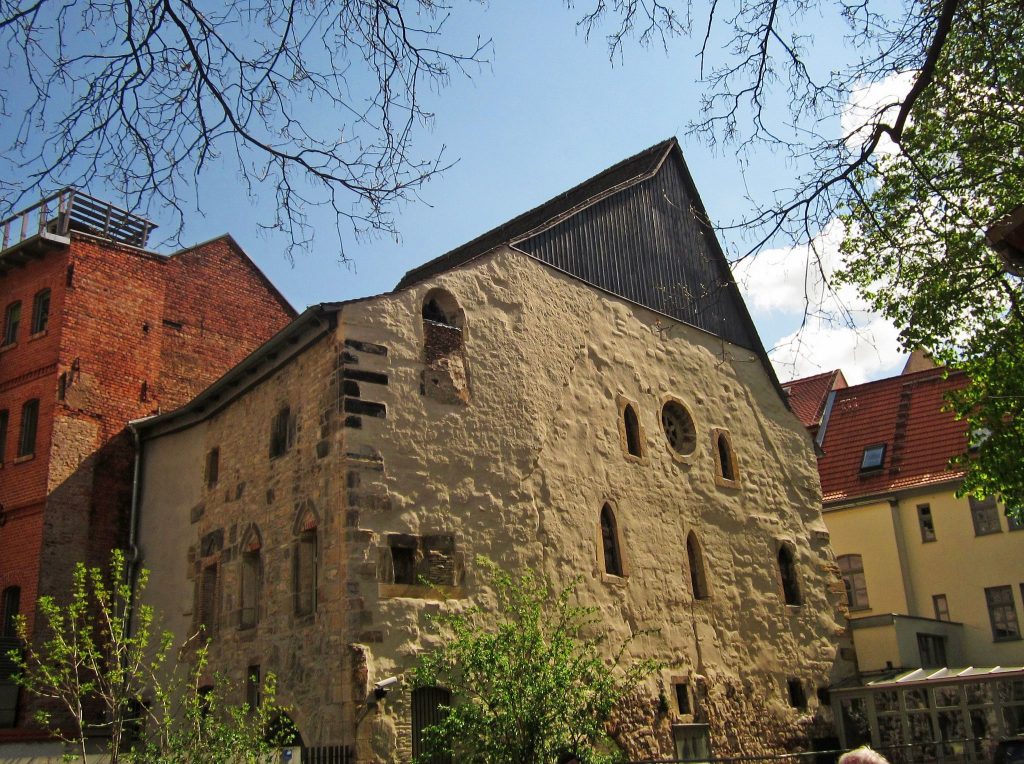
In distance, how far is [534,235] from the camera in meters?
18.5

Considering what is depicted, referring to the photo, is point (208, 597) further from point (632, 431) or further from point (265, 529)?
point (632, 431)

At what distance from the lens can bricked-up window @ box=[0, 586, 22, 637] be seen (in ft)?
63.0

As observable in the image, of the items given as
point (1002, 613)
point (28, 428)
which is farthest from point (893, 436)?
point (28, 428)

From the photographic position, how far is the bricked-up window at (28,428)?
67.2 feet

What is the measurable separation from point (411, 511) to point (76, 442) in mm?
8698

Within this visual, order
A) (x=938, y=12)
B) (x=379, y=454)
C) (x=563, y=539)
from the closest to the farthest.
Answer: (x=938, y=12)
(x=379, y=454)
(x=563, y=539)

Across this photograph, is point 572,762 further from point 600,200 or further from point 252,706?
point 600,200

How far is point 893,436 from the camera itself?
27.8 metres

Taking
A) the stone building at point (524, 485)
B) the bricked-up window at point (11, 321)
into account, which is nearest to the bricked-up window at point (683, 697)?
the stone building at point (524, 485)

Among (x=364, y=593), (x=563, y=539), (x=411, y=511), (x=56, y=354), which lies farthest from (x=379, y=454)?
(x=56, y=354)

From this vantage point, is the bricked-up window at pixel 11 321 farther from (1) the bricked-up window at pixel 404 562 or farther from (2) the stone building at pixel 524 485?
(1) the bricked-up window at pixel 404 562

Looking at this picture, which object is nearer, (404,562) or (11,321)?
(404,562)

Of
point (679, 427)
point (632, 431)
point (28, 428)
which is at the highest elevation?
point (28, 428)

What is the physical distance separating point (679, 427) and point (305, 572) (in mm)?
8253
